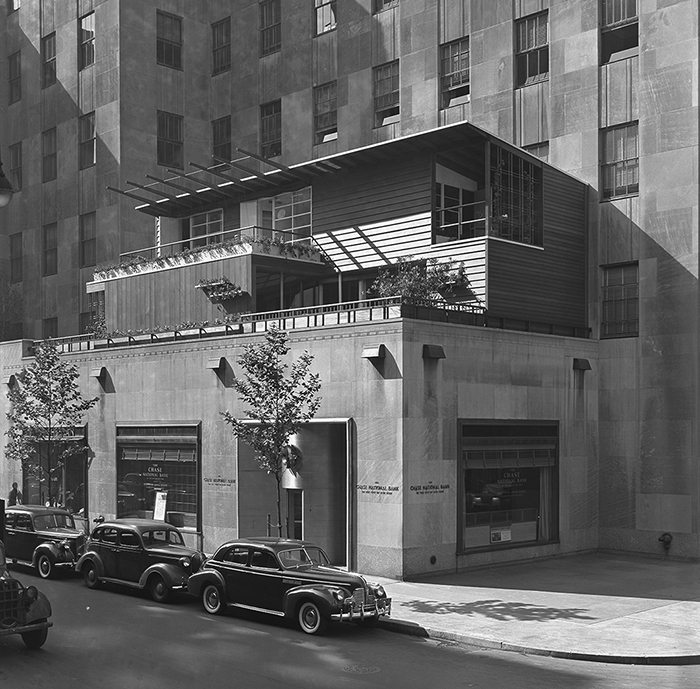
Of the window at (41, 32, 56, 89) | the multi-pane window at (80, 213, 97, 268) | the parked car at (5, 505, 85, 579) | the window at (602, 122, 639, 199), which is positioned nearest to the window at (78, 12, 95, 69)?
the window at (41, 32, 56, 89)

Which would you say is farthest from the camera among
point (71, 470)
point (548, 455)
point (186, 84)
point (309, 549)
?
point (186, 84)

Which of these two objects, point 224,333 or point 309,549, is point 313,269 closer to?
point 224,333

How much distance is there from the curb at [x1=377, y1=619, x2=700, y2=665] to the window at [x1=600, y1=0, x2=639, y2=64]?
2155 centimetres

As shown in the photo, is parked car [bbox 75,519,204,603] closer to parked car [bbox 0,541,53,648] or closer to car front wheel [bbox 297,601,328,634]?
car front wheel [bbox 297,601,328,634]

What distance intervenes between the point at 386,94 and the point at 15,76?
26483 millimetres

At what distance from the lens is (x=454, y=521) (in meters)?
26.6

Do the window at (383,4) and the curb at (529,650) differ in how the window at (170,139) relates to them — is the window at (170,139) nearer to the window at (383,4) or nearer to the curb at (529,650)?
the window at (383,4)

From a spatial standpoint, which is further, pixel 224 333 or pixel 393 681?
pixel 224 333

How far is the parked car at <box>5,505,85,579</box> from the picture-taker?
2598 centimetres

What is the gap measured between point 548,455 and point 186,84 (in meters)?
29.2

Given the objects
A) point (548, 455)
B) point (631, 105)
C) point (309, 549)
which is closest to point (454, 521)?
point (548, 455)

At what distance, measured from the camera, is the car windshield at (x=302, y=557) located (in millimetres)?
20234

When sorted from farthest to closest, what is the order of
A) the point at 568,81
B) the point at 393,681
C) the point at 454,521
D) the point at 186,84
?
the point at 186,84 < the point at 568,81 < the point at 454,521 < the point at 393,681

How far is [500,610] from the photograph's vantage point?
2134 cm
